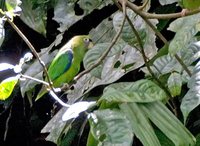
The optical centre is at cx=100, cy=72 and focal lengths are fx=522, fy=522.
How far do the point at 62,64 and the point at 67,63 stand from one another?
0.05 feet

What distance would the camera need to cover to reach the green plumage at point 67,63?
1.29m

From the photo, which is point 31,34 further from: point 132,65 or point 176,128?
point 176,128

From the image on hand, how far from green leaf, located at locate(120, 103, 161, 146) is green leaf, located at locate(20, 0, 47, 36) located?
0.83 m

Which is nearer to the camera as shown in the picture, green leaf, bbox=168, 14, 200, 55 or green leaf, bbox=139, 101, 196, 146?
green leaf, bbox=139, 101, 196, 146

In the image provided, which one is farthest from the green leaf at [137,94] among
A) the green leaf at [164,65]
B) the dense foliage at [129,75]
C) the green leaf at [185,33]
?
the green leaf at [164,65]

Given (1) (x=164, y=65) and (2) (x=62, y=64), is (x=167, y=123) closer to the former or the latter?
(1) (x=164, y=65)

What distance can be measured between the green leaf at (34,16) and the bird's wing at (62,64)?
404 mm

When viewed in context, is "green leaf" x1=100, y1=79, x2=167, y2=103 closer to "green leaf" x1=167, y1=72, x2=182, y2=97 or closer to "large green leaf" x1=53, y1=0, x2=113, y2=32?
"green leaf" x1=167, y1=72, x2=182, y2=97

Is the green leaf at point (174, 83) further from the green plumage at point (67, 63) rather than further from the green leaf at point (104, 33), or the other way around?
the green leaf at point (104, 33)

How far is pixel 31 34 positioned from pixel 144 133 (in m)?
1.23

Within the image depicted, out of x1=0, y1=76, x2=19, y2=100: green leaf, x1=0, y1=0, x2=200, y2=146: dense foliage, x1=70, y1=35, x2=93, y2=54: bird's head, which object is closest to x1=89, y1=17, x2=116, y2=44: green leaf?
x1=0, y1=0, x2=200, y2=146: dense foliage

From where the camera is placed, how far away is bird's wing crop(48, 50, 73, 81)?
50.7 inches

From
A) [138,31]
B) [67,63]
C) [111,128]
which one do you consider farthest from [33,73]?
[111,128]

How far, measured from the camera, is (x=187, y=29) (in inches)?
43.0
